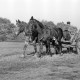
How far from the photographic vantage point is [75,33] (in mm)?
17062

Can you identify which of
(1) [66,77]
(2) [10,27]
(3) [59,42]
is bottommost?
(1) [66,77]

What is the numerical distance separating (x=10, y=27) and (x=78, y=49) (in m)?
46.2

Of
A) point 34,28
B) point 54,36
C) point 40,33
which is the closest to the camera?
point 34,28

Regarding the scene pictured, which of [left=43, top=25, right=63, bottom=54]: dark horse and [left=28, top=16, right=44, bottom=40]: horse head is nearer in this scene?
[left=28, top=16, right=44, bottom=40]: horse head

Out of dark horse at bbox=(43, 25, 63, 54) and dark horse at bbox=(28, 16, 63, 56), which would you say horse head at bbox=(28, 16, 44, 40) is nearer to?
dark horse at bbox=(28, 16, 63, 56)

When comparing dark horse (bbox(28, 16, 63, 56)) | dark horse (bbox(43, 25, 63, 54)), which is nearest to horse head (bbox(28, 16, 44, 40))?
dark horse (bbox(28, 16, 63, 56))

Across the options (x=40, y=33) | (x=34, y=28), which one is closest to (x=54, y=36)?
(x=40, y=33)

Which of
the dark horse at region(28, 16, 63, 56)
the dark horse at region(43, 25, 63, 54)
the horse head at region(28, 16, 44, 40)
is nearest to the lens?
the horse head at region(28, 16, 44, 40)

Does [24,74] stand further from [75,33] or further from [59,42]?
[75,33]

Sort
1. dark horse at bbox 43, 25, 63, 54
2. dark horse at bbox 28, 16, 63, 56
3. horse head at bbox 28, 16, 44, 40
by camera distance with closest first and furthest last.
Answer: horse head at bbox 28, 16, 44, 40, dark horse at bbox 28, 16, 63, 56, dark horse at bbox 43, 25, 63, 54

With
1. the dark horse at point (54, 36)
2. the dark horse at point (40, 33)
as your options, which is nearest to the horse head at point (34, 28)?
the dark horse at point (40, 33)

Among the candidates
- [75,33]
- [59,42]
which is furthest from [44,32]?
[75,33]

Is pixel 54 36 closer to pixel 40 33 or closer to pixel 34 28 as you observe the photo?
pixel 40 33

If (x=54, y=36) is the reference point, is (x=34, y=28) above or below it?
above
